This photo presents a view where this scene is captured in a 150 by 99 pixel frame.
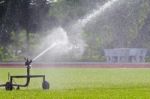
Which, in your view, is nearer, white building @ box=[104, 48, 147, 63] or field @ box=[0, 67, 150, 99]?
field @ box=[0, 67, 150, 99]

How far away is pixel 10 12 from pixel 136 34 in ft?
57.8

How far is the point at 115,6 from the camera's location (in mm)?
76250

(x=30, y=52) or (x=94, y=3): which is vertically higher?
(x=94, y=3)

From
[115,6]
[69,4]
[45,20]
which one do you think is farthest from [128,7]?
[45,20]

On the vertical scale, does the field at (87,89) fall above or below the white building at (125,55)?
below

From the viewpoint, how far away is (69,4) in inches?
3068

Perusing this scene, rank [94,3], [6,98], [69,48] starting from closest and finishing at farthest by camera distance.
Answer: [6,98]
[94,3]
[69,48]

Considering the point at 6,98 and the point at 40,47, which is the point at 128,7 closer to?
the point at 40,47

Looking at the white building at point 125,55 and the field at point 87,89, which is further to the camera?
the white building at point 125,55

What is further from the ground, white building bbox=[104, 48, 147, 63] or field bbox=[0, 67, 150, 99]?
white building bbox=[104, 48, 147, 63]

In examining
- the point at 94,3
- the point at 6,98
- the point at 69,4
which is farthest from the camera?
the point at 69,4

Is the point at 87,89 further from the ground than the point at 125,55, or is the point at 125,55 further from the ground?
the point at 125,55

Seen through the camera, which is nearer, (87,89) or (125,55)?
(87,89)

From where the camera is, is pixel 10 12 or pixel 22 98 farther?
pixel 10 12
